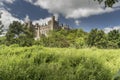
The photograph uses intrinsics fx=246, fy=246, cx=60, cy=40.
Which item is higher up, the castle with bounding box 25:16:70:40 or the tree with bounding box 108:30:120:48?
the castle with bounding box 25:16:70:40

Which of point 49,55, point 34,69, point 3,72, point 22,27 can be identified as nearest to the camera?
point 3,72

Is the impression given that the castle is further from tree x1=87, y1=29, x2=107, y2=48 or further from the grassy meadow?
the grassy meadow

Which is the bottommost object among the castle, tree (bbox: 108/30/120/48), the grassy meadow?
the grassy meadow

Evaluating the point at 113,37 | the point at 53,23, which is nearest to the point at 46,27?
the point at 53,23

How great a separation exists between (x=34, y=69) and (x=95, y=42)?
42.1 m

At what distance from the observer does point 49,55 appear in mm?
7957

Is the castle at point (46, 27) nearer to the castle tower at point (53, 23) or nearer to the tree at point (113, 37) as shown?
the castle tower at point (53, 23)

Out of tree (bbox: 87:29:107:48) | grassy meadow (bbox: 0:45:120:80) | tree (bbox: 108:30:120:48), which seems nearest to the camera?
grassy meadow (bbox: 0:45:120:80)

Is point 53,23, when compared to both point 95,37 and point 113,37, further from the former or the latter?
point 113,37

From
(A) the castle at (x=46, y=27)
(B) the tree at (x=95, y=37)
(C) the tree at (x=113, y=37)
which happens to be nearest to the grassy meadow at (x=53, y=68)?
(C) the tree at (x=113, y=37)

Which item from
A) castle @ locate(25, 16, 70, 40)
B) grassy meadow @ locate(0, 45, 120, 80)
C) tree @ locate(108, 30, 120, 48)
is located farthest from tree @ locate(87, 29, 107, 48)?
castle @ locate(25, 16, 70, 40)

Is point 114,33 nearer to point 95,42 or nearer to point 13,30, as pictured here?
point 95,42

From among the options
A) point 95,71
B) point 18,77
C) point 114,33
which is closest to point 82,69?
point 95,71

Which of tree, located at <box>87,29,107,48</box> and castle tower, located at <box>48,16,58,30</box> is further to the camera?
castle tower, located at <box>48,16,58,30</box>
